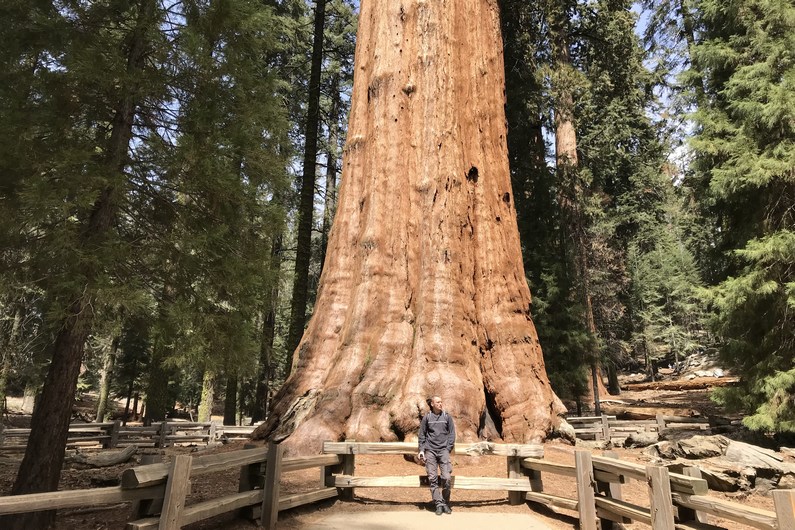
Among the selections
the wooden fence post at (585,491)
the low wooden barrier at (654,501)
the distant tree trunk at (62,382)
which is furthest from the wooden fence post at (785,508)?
the distant tree trunk at (62,382)

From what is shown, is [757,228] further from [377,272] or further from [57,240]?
[57,240]

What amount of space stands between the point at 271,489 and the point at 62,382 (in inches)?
120

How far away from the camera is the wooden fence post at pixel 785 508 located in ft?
12.3

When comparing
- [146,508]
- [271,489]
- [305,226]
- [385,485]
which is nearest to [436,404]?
[385,485]

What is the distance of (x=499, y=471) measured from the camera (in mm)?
7973

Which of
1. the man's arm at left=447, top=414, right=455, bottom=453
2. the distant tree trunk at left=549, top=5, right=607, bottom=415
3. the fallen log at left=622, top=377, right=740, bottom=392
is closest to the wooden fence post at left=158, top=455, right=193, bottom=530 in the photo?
the man's arm at left=447, top=414, right=455, bottom=453

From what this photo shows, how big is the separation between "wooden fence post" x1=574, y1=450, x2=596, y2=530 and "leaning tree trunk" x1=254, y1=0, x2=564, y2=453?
220 cm

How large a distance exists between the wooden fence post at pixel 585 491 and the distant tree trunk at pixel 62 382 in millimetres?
6091

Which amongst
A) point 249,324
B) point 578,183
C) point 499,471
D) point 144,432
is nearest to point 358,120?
point 249,324

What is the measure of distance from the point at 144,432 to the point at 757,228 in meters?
17.4

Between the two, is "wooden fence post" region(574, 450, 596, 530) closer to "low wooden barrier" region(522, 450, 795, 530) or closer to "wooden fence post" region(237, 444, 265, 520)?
"low wooden barrier" region(522, 450, 795, 530)

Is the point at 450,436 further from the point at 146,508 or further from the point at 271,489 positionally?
the point at 146,508

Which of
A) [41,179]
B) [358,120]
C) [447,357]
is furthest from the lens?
[358,120]

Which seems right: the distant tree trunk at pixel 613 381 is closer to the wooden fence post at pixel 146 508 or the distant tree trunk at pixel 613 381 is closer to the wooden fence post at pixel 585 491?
→ the wooden fence post at pixel 585 491
